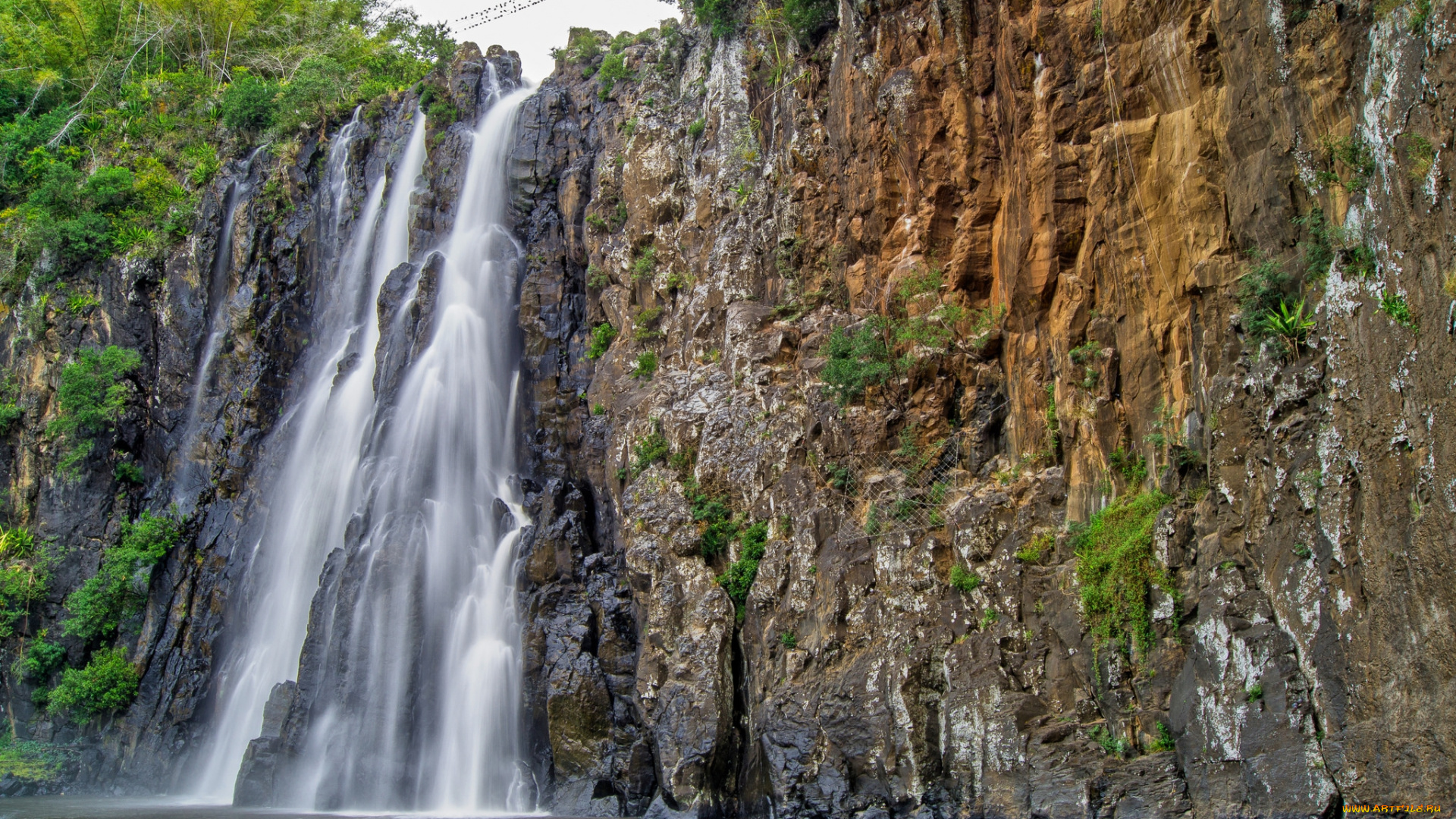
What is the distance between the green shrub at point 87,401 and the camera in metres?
30.4

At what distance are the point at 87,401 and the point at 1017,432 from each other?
95.9ft

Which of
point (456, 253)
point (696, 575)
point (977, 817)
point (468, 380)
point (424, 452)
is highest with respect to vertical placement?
point (456, 253)

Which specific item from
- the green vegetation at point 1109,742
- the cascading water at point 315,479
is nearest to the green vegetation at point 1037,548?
the green vegetation at point 1109,742

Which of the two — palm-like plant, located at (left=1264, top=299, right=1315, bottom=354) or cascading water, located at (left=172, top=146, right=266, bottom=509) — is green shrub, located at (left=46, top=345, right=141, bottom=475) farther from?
palm-like plant, located at (left=1264, top=299, right=1315, bottom=354)

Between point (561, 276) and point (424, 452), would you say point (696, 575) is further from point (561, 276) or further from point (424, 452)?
point (561, 276)

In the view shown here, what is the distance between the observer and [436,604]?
867 inches

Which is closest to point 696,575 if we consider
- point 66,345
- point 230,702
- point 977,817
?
point 977,817

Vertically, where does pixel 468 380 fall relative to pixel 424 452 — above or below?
above

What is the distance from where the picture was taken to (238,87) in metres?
38.1

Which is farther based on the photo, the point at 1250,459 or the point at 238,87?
the point at 238,87

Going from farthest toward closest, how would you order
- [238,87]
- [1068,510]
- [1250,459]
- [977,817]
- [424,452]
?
[238,87] < [424,452] < [1068,510] < [977,817] < [1250,459]

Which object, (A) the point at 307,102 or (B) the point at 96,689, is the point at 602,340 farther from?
(A) the point at 307,102

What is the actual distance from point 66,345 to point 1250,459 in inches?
1408

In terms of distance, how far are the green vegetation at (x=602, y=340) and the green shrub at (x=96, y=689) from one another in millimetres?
16397
